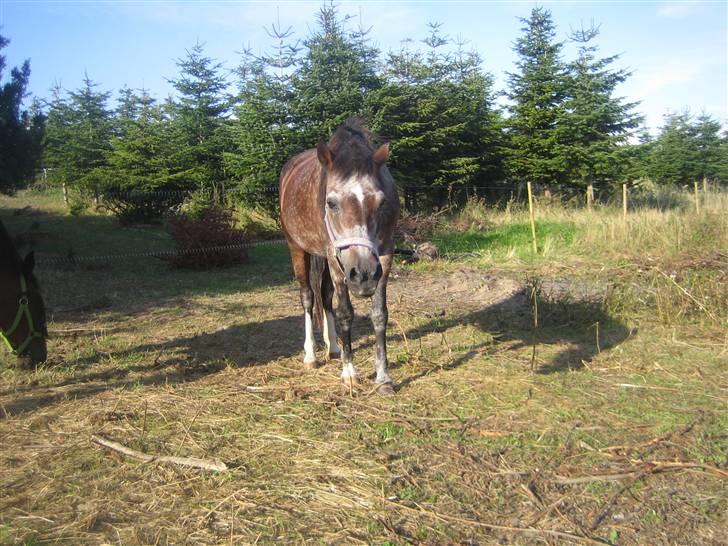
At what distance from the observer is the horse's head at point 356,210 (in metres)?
3.24

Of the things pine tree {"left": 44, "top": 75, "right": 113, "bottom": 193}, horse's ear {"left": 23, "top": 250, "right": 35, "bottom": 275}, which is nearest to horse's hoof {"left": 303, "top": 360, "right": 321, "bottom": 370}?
horse's ear {"left": 23, "top": 250, "right": 35, "bottom": 275}

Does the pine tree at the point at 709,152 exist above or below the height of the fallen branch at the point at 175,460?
above

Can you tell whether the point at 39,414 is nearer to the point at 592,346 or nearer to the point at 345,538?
the point at 345,538

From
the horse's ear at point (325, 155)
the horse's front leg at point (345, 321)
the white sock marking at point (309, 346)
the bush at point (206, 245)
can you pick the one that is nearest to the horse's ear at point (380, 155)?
the horse's ear at point (325, 155)

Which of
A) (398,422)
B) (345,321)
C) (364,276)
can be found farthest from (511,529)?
(345,321)

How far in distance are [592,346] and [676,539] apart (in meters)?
3.02

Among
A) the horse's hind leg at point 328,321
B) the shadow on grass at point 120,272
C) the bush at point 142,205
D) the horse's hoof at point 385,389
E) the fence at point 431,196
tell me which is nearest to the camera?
the horse's hoof at point 385,389

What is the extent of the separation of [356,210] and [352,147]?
59 centimetres

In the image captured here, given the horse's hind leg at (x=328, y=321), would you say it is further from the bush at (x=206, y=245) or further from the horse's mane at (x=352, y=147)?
the bush at (x=206, y=245)

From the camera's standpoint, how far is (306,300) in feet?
16.4

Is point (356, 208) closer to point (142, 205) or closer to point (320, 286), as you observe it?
point (320, 286)

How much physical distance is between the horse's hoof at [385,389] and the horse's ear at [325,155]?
1653mm

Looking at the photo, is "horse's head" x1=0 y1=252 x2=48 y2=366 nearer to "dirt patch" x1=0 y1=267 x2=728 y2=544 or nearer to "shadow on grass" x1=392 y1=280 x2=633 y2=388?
"dirt patch" x1=0 y1=267 x2=728 y2=544

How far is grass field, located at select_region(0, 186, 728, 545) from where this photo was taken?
7.63 feet
